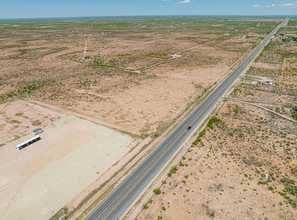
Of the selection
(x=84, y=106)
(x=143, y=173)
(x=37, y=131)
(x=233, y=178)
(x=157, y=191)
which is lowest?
(x=157, y=191)

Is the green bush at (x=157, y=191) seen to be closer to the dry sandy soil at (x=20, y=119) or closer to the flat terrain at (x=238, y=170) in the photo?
the flat terrain at (x=238, y=170)

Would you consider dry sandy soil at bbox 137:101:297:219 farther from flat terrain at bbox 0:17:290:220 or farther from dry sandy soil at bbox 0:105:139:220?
dry sandy soil at bbox 0:105:139:220

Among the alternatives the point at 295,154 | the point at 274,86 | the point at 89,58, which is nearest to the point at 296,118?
the point at 295,154

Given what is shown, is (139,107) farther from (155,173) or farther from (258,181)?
(258,181)

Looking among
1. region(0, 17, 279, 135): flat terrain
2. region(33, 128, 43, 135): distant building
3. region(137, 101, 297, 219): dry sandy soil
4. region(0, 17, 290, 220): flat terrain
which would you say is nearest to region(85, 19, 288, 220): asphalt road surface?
region(137, 101, 297, 219): dry sandy soil

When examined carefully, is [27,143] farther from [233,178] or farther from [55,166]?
[233,178]

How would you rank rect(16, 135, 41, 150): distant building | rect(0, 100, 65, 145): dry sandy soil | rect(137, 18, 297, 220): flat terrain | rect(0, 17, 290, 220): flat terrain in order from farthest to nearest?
rect(0, 100, 65, 145): dry sandy soil < rect(16, 135, 41, 150): distant building < rect(0, 17, 290, 220): flat terrain < rect(137, 18, 297, 220): flat terrain

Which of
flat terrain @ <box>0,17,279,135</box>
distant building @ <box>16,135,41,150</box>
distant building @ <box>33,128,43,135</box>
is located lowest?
distant building @ <box>16,135,41,150</box>

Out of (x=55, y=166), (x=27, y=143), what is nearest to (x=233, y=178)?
(x=55, y=166)
